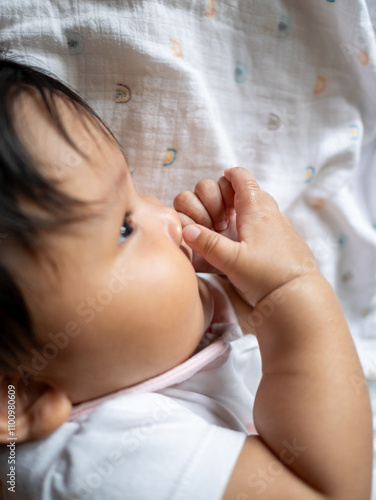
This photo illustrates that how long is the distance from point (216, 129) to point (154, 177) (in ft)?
0.66

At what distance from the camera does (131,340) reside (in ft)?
2.60

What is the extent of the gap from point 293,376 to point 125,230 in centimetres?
43

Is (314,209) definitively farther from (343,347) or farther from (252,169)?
(343,347)

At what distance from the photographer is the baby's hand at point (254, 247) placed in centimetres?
89

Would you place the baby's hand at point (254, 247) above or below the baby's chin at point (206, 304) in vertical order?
above

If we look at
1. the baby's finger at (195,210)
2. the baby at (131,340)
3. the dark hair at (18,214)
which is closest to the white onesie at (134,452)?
the baby at (131,340)

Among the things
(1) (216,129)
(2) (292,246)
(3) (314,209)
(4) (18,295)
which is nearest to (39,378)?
(4) (18,295)

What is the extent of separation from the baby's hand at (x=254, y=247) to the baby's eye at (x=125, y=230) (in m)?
0.13

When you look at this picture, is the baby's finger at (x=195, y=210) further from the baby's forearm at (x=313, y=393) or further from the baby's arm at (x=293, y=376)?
the baby's forearm at (x=313, y=393)

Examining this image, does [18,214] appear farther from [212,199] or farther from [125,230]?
[212,199]

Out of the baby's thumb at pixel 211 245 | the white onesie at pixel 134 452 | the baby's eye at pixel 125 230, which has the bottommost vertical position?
the white onesie at pixel 134 452

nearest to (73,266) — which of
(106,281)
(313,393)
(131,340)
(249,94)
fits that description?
(106,281)

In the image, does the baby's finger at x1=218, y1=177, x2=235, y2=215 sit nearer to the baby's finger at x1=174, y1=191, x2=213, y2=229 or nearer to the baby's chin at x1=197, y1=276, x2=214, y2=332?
the baby's finger at x1=174, y1=191, x2=213, y2=229

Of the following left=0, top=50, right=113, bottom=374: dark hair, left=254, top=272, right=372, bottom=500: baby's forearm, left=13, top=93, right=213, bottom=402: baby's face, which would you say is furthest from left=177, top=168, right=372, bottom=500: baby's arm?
left=0, top=50, right=113, bottom=374: dark hair
